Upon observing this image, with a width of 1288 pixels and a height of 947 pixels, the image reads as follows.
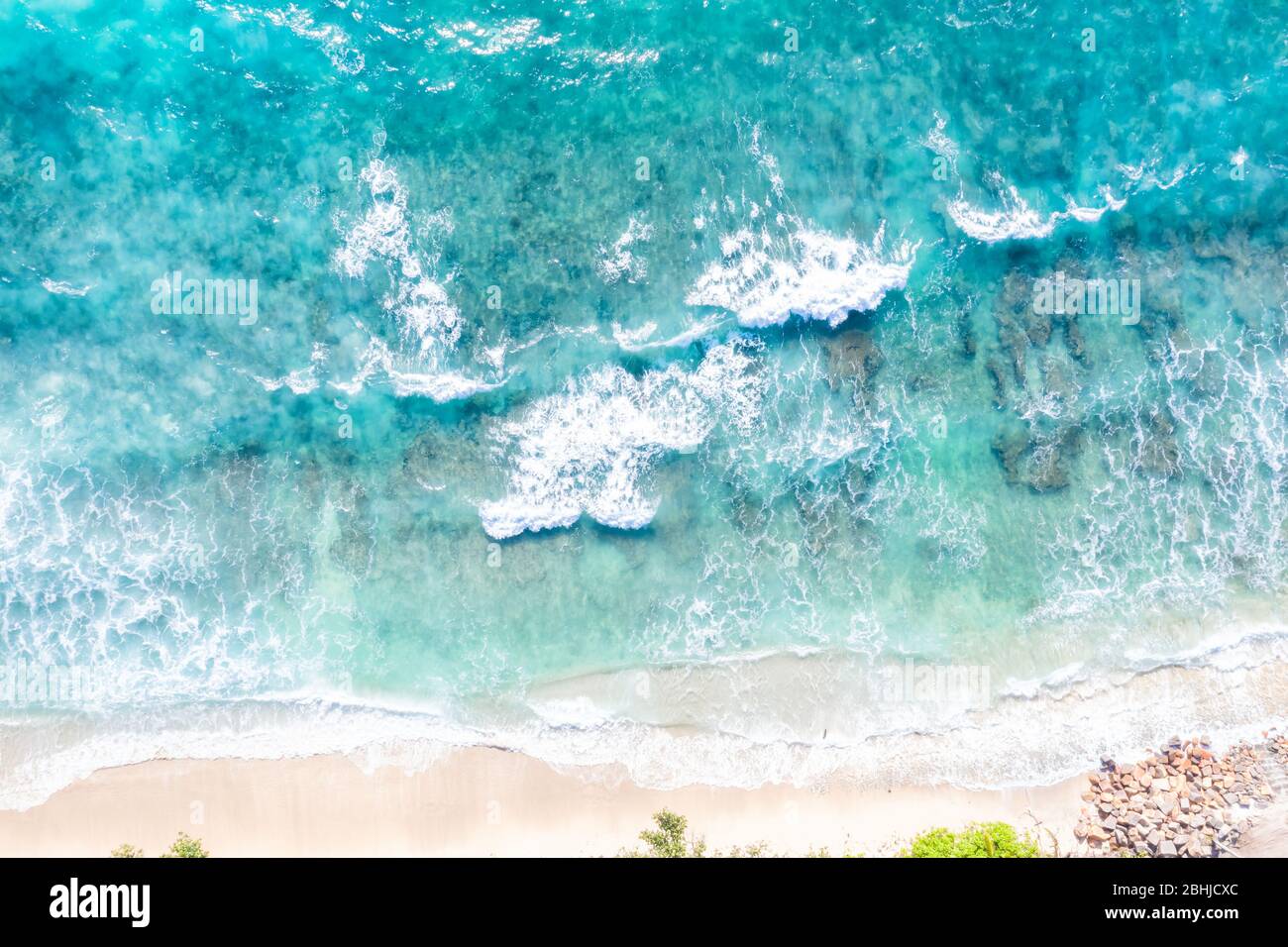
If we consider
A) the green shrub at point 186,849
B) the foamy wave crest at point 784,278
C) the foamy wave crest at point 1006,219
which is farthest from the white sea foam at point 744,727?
the foamy wave crest at point 1006,219

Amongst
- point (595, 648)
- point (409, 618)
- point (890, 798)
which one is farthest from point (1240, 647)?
point (409, 618)

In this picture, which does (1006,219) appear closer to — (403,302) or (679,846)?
(403,302)

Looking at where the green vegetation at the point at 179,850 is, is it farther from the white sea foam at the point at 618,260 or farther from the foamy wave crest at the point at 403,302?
the white sea foam at the point at 618,260

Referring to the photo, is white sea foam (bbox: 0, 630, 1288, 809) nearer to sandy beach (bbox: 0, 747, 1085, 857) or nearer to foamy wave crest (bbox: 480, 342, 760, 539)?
sandy beach (bbox: 0, 747, 1085, 857)

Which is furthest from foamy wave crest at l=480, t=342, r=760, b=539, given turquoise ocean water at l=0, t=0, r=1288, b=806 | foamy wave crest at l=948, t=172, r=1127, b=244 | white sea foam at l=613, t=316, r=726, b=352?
foamy wave crest at l=948, t=172, r=1127, b=244
